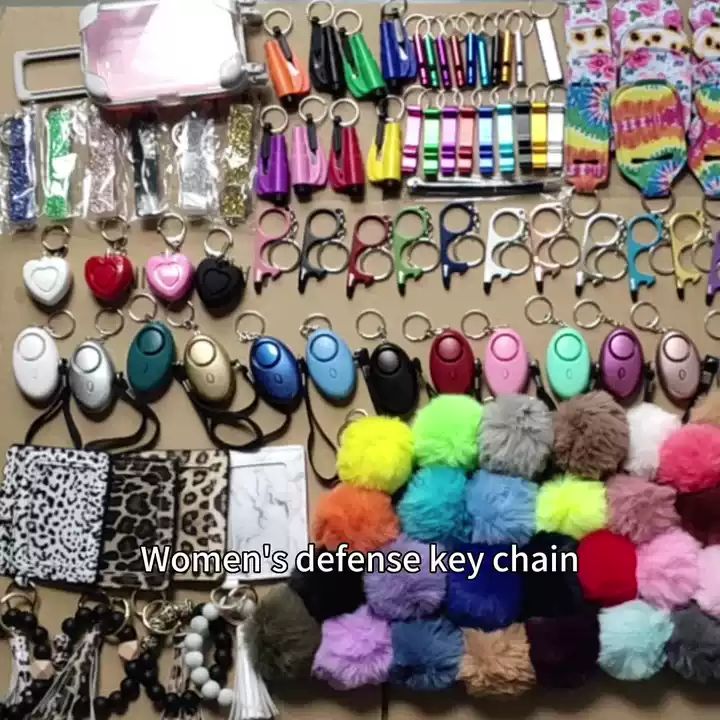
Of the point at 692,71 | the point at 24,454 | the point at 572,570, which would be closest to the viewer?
the point at 572,570

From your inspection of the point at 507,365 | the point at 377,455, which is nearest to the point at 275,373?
the point at 377,455

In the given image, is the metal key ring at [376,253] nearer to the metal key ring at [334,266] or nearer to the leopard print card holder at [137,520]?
the metal key ring at [334,266]

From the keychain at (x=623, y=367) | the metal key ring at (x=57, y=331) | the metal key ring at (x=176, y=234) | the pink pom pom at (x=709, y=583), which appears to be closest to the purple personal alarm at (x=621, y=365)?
the keychain at (x=623, y=367)

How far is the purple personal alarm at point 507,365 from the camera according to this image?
1214 mm

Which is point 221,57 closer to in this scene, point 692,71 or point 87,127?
point 87,127

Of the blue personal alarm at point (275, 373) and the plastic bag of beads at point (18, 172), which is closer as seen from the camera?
the blue personal alarm at point (275, 373)

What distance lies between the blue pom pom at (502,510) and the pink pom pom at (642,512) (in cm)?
9

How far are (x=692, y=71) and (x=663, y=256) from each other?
25 cm

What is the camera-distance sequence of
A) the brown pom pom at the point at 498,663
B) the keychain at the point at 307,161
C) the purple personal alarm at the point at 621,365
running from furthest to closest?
the keychain at the point at 307,161 < the purple personal alarm at the point at 621,365 < the brown pom pom at the point at 498,663

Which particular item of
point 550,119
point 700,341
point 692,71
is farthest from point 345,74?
point 700,341

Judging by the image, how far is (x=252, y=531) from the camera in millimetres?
1204

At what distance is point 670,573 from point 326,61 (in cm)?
74

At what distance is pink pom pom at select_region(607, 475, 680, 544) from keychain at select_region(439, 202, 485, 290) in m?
0.33

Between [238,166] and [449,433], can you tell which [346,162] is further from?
[449,433]
